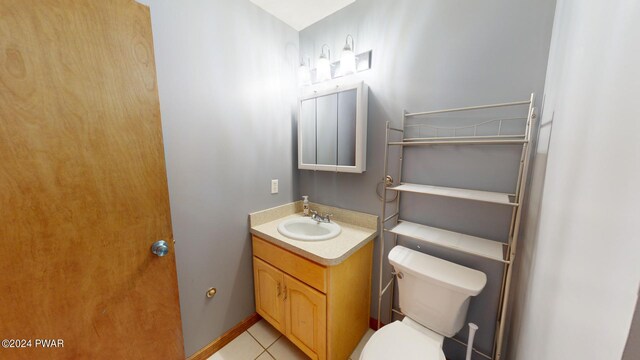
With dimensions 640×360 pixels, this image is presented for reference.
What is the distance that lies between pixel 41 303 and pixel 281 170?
1329 millimetres

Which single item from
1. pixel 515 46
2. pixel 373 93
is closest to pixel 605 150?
pixel 515 46

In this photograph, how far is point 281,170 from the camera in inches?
70.2

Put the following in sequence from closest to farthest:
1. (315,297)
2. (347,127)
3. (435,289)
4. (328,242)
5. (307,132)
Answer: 1. (435,289)
2. (315,297)
3. (328,242)
4. (347,127)
5. (307,132)

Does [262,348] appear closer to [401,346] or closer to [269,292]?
[269,292]

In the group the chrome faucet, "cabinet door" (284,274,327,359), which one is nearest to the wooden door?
"cabinet door" (284,274,327,359)

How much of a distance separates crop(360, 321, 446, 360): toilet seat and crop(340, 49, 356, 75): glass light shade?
1584 mm

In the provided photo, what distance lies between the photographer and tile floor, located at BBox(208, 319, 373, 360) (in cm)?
144

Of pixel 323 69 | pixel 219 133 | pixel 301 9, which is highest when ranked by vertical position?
pixel 301 9

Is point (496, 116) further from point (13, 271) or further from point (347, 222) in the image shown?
point (13, 271)

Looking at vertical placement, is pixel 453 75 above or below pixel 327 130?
above

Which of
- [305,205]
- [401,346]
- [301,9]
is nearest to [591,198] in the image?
[401,346]

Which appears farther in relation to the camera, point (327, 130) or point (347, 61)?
point (327, 130)

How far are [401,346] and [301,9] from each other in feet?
7.05

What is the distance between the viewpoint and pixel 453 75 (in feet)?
3.88
